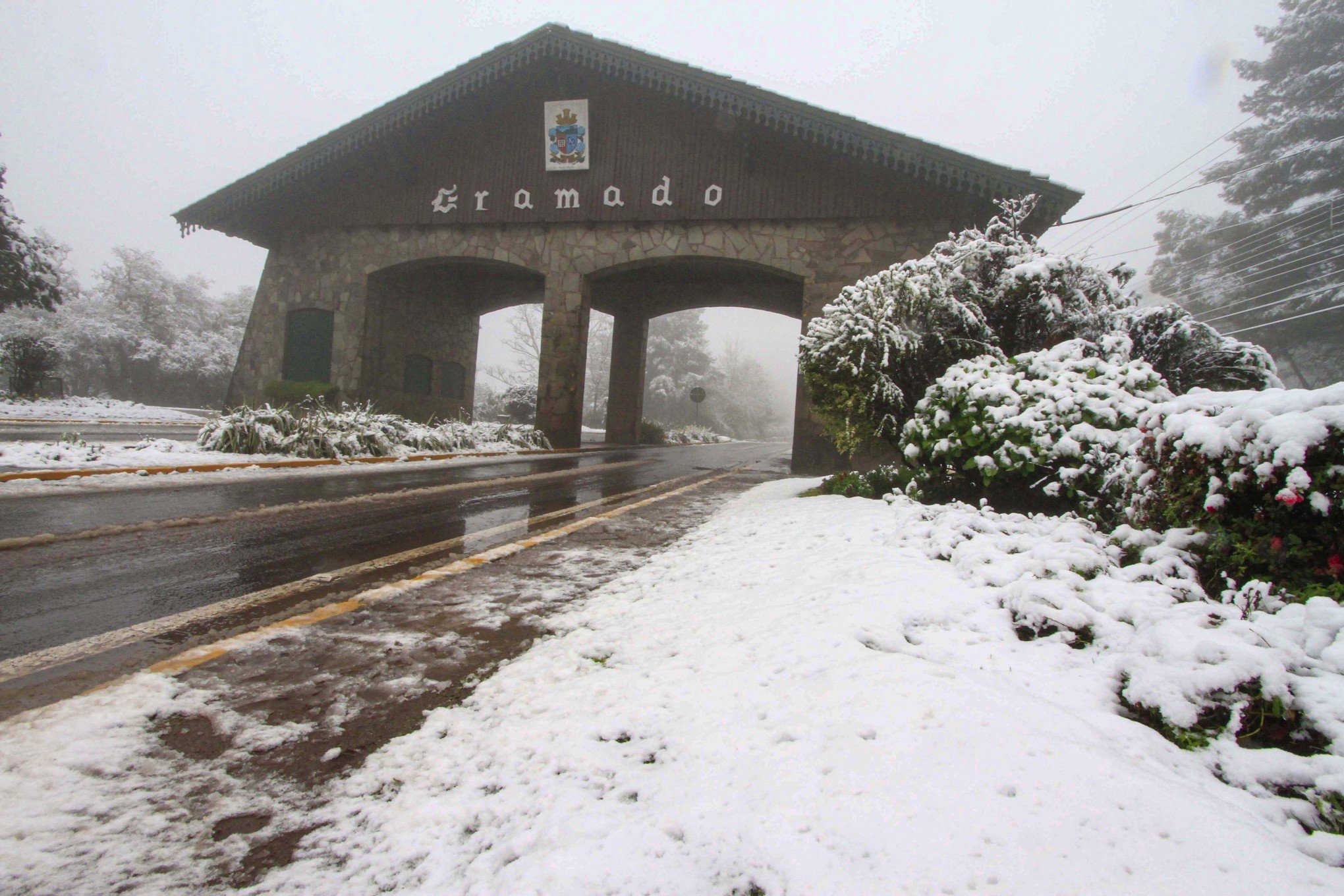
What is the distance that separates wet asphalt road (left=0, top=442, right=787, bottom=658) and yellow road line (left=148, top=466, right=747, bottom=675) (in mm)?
267

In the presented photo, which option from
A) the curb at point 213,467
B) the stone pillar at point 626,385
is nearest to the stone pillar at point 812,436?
the curb at point 213,467

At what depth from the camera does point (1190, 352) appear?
255 inches

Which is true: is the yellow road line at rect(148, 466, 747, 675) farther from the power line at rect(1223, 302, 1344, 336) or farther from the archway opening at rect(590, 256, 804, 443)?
the power line at rect(1223, 302, 1344, 336)

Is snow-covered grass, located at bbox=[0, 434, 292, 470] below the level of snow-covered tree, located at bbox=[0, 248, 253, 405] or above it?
below

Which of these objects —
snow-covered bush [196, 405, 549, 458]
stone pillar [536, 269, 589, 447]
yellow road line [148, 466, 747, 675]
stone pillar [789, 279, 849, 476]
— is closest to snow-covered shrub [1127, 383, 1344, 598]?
yellow road line [148, 466, 747, 675]

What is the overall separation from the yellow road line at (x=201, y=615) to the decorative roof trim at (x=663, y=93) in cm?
1111

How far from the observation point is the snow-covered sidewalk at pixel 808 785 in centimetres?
124

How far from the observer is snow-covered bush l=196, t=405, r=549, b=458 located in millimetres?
8656

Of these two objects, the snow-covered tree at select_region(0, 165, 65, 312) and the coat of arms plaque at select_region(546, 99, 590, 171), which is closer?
the coat of arms plaque at select_region(546, 99, 590, 171)

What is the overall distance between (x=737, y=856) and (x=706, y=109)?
50.0ft

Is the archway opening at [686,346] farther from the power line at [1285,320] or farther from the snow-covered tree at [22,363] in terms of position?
the power line at [1285,320]

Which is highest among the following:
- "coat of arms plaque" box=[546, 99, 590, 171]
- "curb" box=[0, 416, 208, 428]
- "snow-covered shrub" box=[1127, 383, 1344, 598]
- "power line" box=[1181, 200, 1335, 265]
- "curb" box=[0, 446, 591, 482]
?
"power line" box=[1181, 200, 1335, 265]

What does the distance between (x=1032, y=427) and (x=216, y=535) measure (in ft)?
18.4

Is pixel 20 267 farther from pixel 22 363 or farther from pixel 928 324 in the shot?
pixel 928 324
